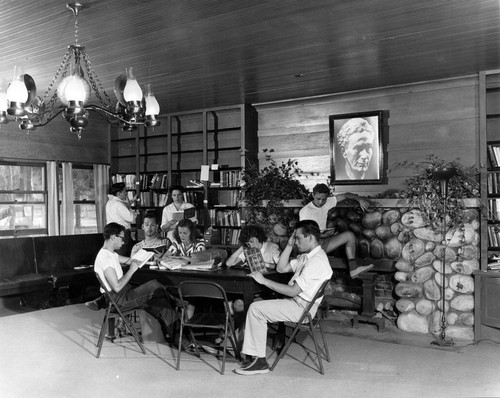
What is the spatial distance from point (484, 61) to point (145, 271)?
4.28 m

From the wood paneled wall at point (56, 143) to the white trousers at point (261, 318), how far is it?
5654 millimetres

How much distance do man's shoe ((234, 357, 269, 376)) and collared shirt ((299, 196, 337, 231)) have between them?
2485 mm

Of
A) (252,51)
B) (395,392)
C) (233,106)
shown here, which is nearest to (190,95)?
(233,106)

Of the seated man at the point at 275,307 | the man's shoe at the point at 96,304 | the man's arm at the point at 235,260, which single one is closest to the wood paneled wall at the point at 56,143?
the man's shoe at the point at 96,304

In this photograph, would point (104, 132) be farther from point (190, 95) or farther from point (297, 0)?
point (297, 0)

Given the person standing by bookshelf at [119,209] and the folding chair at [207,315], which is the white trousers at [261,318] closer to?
the folding chair at [207,315]

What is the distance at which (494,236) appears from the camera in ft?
19.6

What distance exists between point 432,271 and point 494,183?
1.31 m

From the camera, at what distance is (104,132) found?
31.9 ft

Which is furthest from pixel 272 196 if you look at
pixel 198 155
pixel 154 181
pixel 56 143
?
pixel 56 143

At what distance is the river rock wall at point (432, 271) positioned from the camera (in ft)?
18.3

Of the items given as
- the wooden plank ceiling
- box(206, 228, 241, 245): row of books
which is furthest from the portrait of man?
box(206, 228, 241, 245): row of books

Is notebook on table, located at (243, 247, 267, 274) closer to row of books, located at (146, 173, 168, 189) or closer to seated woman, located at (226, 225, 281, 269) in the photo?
seated woman, located at (226, 225, 281, 269)

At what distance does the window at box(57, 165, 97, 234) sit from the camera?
360 inches
